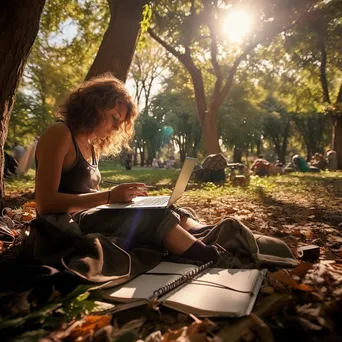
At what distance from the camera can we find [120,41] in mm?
5648

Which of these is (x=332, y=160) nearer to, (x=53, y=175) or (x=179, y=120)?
(x=53, y=175)

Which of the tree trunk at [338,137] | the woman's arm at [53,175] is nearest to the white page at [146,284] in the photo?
the woman's arm at [53,175]

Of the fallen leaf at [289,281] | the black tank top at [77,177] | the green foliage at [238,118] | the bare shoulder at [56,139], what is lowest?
the fallen leaf at [289,281]

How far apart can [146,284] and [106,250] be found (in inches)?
13.2

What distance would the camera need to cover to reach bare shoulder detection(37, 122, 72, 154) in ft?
7.25

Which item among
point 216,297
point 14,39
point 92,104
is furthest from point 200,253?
point 14,39

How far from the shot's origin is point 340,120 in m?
18.2

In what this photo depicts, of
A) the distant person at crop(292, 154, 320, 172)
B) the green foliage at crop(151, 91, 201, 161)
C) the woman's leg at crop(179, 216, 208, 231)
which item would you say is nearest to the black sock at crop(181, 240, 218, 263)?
the woman's leg at crop(179, 216, 208, 231)

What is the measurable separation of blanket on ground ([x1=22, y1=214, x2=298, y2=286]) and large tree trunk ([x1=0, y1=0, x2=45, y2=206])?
1900 millimetres

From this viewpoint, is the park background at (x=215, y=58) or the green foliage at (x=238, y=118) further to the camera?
the green foliage at (x=238, y=118)

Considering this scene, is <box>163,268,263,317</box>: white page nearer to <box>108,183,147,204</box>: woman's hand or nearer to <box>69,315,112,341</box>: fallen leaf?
<box>69,315,112,341</box>: fallen leaf

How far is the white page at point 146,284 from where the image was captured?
1.73m

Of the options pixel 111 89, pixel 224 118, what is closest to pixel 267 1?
pixel 111 89

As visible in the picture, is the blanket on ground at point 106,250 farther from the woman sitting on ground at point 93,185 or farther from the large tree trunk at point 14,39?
the large tree trunk at point 14,39
